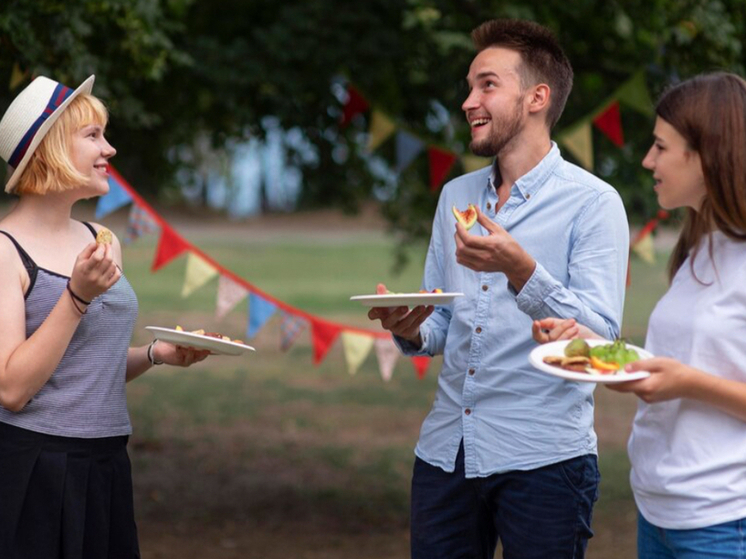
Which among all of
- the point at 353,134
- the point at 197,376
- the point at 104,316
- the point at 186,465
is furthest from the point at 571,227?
the point at 197,376

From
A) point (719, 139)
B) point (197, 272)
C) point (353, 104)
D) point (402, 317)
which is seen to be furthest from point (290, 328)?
point (719, 139)

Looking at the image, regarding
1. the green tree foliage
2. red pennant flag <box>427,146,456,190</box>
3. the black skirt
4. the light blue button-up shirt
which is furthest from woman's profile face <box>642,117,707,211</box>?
red pennant flag <box>427,146,456,190</box>

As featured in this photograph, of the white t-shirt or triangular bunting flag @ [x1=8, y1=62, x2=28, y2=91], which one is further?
triangular bunting flag @ [x1=8, y1=62, x2=28, y2=91]

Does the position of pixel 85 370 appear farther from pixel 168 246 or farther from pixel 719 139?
pixel 168 246

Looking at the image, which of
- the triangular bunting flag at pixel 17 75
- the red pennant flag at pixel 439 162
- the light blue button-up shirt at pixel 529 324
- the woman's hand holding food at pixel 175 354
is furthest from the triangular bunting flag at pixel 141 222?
the light blue button-up shirt at pixel 529 324

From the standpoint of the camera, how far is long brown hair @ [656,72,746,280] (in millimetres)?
2371

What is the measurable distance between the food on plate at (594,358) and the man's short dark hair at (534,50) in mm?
847

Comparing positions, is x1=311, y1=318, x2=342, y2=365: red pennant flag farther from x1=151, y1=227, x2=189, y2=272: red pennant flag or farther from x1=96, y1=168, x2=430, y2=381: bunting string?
x1=151, y1=227, x2=189, y2=272: red pennant flag

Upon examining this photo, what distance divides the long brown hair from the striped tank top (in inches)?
58.1

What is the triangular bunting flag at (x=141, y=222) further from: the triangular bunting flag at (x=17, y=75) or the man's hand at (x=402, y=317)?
the man's hand at (x=402, y=317)

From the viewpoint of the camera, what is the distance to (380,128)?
604 centimetres

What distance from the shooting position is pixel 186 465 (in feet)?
27.0

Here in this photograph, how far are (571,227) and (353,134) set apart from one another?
3828mm

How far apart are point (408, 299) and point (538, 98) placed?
2.33 feet
